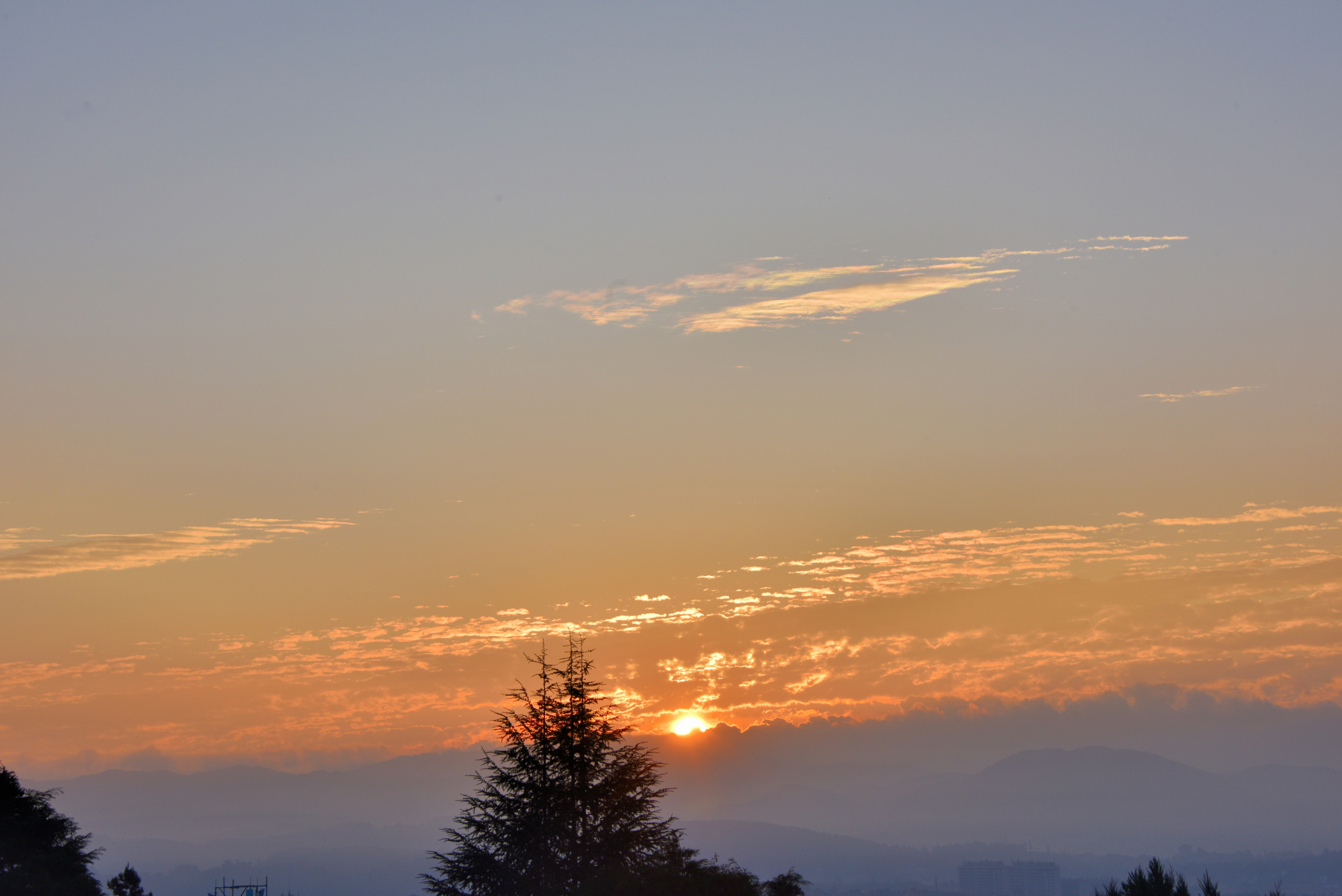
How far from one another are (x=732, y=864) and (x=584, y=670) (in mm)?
12167

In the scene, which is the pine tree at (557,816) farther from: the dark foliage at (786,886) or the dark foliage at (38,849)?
the dark foliage at (38,849)

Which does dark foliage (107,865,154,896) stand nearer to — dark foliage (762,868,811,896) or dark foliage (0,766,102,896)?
dark foliage (0,766,102,896)

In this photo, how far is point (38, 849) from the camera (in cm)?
6488

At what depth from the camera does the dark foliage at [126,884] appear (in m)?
68.4

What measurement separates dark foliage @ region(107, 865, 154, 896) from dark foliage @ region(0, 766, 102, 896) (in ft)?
2.97

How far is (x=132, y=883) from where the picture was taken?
7088 centimetres

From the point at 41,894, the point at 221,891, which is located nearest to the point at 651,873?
the point at 41,894

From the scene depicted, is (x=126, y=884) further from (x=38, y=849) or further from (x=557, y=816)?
(x=557, y=816)

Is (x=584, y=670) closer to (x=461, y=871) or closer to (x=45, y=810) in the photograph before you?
(x=461, y=871)

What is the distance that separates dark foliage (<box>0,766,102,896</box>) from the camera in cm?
6044

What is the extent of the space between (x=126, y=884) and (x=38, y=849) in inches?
277

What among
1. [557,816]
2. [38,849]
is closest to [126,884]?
[38,849]

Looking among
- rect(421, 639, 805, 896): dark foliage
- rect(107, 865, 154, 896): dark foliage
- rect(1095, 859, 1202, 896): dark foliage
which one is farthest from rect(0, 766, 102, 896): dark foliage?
rect(1095, 859, 1202, 896): dark foliage

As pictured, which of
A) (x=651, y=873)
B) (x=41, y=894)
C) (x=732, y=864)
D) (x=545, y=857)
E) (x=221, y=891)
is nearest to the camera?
(x=651, y=873)
